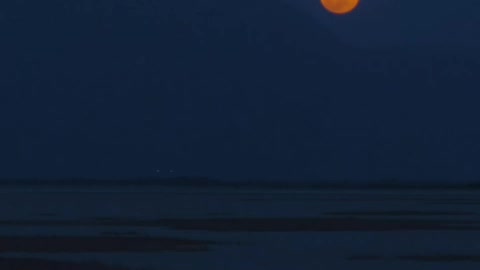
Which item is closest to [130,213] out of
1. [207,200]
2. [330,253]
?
[207,200]

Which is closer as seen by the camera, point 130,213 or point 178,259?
point 178,259

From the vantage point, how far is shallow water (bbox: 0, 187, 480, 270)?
1758 centimetres

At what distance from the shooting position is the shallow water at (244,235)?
17.6 metres

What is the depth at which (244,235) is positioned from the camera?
72.7ft

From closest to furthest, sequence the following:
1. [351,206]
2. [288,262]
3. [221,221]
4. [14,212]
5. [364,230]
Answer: [288,262] → [364,230] → [221,221] → [14,212] → [351,206]

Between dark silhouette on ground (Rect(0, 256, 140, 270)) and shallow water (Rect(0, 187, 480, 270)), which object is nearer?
dark silhouette on ground (Rect(0, 256, 140, 270))

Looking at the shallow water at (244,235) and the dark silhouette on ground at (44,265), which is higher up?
the shallow water at (244,235)

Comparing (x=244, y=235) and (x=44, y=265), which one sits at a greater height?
(x=244, y=235)

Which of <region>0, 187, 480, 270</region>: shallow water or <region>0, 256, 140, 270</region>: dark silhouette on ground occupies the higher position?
<region>0, 187, 480, 270</region>: shallow water

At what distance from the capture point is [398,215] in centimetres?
2933

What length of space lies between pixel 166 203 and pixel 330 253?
17.7 meters

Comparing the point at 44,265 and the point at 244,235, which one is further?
the point at 244,235

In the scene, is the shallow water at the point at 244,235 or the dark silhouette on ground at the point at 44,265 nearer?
the dark silhouette on ground at the point at 44,265

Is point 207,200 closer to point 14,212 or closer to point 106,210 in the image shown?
point 106,210
